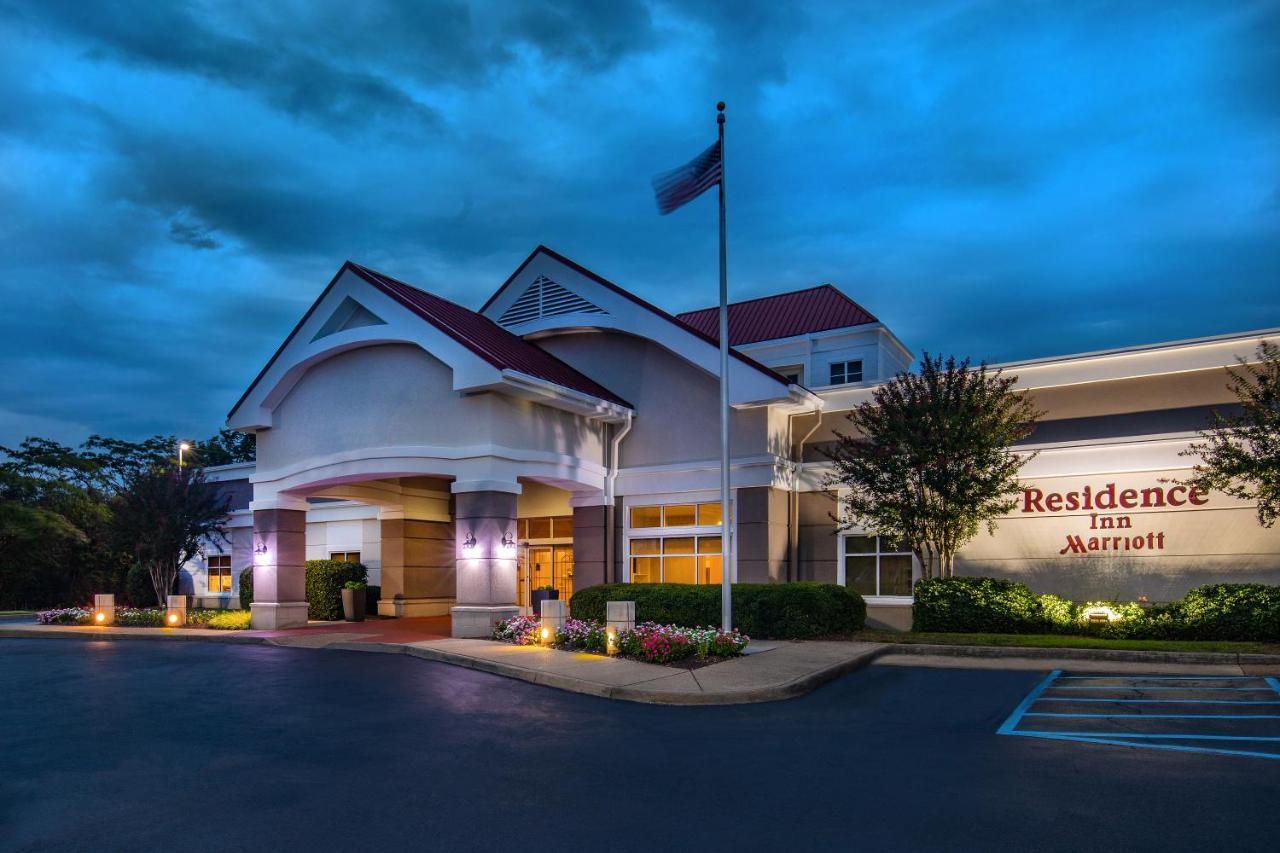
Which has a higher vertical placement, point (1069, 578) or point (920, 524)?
point (920, 524)

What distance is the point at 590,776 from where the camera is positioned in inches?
320

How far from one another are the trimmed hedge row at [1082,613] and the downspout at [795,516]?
3546 millimetres

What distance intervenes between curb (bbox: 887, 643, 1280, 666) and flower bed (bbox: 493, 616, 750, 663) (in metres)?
3.54

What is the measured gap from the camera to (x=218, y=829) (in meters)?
6.66

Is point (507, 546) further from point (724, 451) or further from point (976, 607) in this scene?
point (976, 607)

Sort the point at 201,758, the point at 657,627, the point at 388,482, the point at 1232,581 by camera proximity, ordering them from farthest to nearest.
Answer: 1. the point at 388,482
2. the point at 1232,581
3. the point at 657,627
4. the point at 201,758

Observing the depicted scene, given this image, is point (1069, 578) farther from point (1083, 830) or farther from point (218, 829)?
point (218, 829)

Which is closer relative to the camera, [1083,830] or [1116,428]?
[1083,830]

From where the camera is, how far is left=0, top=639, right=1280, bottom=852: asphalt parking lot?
6.46 metres

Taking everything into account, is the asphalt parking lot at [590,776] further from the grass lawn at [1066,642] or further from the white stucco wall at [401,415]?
the white stucco wall at [401,415]

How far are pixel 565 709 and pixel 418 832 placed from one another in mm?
5239

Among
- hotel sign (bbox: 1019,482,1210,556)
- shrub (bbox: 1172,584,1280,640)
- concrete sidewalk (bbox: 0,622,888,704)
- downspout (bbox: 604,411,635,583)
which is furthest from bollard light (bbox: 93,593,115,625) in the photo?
shrub (bbox: 1172,584,1280,640)

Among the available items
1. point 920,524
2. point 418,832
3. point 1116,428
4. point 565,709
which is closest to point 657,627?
point 565,709

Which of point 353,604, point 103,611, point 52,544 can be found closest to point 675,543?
point 353,604
